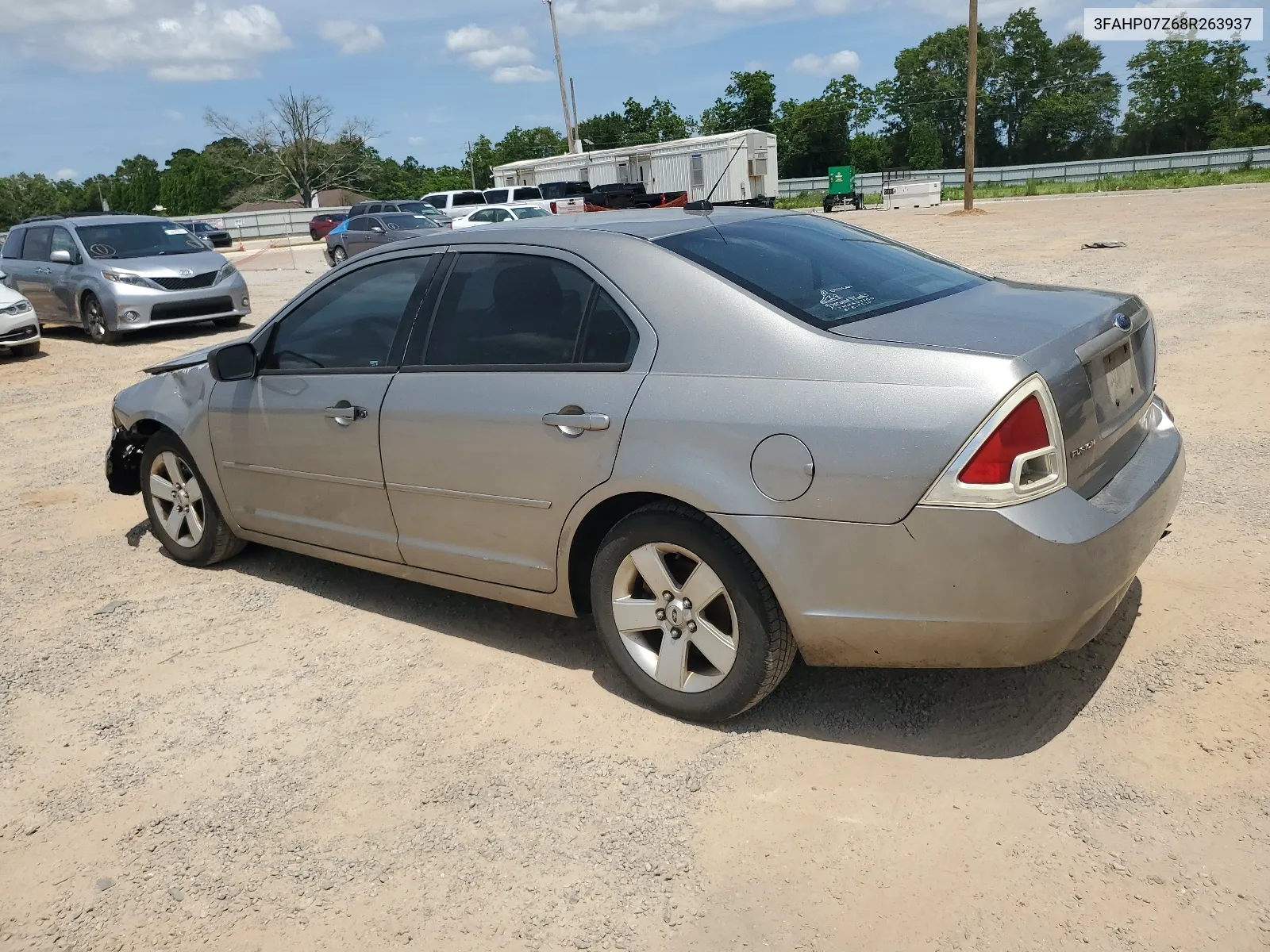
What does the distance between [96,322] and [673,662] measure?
1393cm

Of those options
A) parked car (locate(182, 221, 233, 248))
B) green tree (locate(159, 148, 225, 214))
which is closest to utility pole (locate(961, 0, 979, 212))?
parked car (locate(182, 221, 233, 248))

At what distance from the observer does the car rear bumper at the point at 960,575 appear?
2.73m

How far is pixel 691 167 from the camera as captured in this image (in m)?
41.1

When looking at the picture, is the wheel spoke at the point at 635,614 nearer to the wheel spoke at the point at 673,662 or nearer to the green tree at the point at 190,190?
the wheel spoke at the point at 673,662

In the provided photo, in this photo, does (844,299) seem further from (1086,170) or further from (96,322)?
(1086,170)

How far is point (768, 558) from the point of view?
3018mm

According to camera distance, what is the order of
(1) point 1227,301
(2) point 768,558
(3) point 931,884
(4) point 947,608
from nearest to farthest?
(3) point 931,884 < (4) point 947,608 < (2) point 768,558 < (1) point 1227,301

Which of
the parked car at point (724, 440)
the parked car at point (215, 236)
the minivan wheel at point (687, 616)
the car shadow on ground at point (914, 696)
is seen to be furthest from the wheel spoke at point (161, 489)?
the parked car at point (215, 236)

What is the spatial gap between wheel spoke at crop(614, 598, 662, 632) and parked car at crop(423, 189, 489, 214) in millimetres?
32690

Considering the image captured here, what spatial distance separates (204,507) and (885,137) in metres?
85.4

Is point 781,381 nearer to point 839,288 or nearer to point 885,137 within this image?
point 839,288

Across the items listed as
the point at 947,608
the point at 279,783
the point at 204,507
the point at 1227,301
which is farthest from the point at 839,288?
the point at 1227,301

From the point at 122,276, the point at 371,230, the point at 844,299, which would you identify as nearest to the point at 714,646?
the point at 844,299

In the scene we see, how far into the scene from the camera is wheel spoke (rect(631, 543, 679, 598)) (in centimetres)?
330
